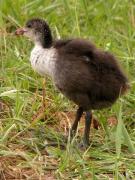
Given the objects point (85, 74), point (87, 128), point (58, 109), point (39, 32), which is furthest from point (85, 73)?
point (58, 109)

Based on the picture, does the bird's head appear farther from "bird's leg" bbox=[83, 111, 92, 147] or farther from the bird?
"bird's leg" bbox=[83, 111, 92, 147]

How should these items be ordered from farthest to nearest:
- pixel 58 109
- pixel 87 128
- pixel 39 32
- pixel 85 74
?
pixel 58 109, pixel 39 32, pixel 87 128, pixel 85 74

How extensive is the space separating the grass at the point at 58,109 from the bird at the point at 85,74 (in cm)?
16

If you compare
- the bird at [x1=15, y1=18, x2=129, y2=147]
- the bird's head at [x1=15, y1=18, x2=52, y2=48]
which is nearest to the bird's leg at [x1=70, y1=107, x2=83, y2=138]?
the bird at [x1=15, y1=18, x2=129, y2=147]

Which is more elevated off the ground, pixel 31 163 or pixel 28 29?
pixel 28 29

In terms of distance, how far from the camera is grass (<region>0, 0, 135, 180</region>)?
4961 millimetres

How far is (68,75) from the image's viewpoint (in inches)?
201

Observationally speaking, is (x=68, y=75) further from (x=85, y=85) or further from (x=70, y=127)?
(x=70, y=127)

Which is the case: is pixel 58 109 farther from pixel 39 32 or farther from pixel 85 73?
pixel 85 73

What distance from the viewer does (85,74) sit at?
→ 511 cm

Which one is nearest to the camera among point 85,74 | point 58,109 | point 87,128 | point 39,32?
point 85,74

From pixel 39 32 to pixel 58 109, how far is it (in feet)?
2.00

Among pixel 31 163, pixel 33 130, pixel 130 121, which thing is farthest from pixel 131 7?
pixel 31 163

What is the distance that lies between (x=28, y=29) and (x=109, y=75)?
0.77 metres
